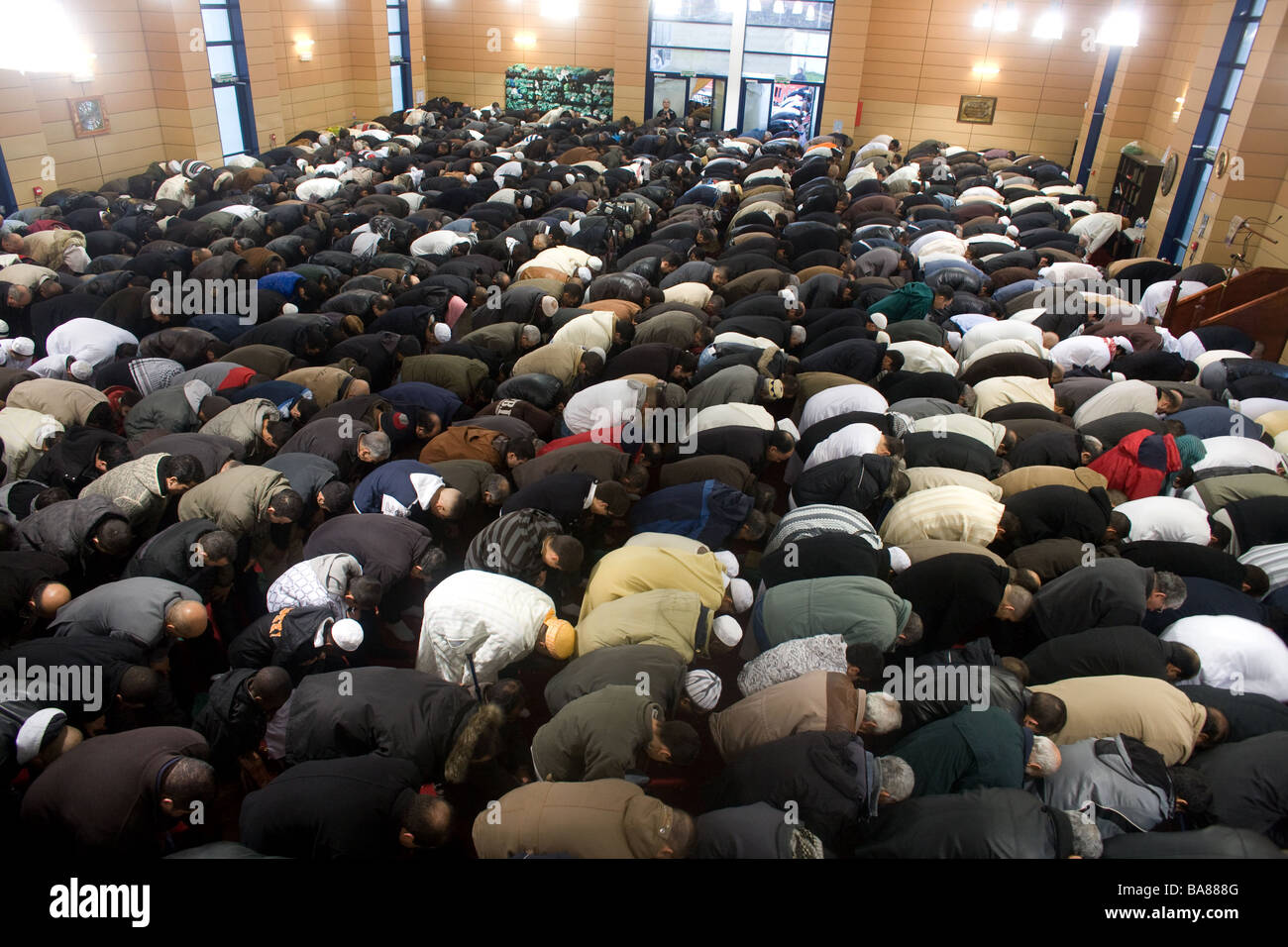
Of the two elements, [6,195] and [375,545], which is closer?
[375,545]

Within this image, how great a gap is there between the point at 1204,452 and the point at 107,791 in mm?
6383

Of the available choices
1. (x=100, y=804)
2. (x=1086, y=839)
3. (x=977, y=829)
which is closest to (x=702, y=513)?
(x=977, y=829)

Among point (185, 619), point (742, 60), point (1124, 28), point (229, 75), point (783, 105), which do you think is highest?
point (1124, 28)

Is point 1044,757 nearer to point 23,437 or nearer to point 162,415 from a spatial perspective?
point 162,415

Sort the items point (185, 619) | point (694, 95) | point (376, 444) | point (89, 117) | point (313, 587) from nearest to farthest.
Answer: point (185, 619), point (313, 587), point (376, 444), point (89, 117), point (694, 95)

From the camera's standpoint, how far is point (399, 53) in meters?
21.3

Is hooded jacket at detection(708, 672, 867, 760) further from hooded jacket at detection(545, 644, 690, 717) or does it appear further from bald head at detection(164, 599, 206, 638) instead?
bald head at detection(164, 599, 206, 638)

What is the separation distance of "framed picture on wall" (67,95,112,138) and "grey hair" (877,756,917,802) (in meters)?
14.2

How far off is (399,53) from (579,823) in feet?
75.8

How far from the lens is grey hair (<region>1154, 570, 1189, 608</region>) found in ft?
13.2

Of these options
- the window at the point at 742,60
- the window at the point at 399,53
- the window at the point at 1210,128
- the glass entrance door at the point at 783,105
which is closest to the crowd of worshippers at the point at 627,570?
the window at the point at 1210,128

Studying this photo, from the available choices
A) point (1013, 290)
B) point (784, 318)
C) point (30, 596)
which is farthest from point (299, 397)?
point (1013, 290)

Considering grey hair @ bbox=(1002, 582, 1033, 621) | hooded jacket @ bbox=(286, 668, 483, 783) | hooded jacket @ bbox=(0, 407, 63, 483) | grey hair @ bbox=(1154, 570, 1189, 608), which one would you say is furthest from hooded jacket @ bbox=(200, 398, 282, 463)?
grey hair @ bbox=(1154, 570, 1189, 608)

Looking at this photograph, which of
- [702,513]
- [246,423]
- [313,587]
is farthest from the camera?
[246,423]
